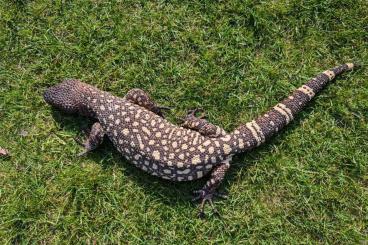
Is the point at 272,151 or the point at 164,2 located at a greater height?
the point at 164,2

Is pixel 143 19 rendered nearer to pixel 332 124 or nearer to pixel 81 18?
pixel 81 18

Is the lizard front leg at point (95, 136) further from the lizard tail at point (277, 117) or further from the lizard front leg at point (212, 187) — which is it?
the lizard tail at point (277, 117)

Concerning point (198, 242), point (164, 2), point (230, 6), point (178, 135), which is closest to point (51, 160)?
point (178, 135)

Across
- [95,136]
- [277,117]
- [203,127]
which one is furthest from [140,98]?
[277,117]

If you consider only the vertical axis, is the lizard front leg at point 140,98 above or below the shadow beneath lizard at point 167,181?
above

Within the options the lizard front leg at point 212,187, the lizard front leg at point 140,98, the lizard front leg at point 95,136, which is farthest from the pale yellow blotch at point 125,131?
the lizard front leg at point 212,187

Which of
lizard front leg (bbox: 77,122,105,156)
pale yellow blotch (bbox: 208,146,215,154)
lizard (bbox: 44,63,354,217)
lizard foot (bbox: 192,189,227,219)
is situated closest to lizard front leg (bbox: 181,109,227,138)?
lizard (bbox: 44,63,354,217)
